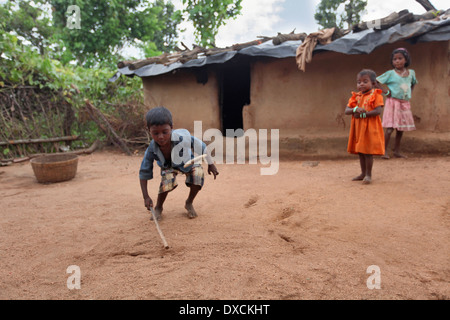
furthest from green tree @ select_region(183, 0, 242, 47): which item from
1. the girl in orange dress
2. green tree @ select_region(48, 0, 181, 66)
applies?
the girl in orange dress

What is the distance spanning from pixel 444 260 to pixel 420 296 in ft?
1.57

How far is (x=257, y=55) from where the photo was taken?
5.13 meters

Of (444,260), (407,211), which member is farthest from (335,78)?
(444,260)

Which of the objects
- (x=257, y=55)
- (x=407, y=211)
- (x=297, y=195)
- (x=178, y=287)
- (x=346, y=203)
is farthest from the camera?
(x=257, y=55)

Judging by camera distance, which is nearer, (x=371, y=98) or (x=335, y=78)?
(x=371, y=98)

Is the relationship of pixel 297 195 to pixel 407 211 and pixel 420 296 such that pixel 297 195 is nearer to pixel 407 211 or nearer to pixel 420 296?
pixel 407 211

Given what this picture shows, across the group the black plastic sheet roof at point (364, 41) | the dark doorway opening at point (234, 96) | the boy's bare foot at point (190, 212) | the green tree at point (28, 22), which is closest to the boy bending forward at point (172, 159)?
the boy's bare foot at point (190, 212)

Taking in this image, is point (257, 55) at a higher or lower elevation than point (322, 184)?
higher

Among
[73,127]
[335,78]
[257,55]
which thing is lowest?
[73,127]

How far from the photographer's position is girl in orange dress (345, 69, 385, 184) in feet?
11.1

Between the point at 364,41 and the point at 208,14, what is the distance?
23.8ft
